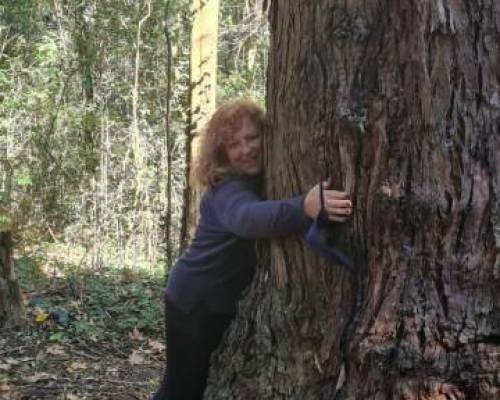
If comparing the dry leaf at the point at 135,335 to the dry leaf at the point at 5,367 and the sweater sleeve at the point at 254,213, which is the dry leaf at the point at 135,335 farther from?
the sweater sleeve at the point at 254,213

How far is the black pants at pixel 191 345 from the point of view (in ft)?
11.6

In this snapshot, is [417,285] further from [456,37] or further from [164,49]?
[164,49]

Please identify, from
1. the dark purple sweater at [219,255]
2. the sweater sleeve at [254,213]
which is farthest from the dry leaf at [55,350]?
the sweater sleeve at [254,213]

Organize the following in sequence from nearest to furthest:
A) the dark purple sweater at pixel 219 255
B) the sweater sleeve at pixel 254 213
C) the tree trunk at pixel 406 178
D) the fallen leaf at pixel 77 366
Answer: the tree trunk at pixel 406 178 < the sweater sleeve at pixel 254 213 < the dark purple sweater at pixel 219 255 < the fallen leaf at pixel 77 366

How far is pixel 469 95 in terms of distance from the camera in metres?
2.53

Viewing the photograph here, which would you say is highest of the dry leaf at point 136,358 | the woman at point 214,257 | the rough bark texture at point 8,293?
the woman at point 214,257

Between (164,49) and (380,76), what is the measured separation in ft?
33.6

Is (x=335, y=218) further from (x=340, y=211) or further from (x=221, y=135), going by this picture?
(x=221, y=135)

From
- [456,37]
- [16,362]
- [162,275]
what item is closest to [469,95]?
[456,37]

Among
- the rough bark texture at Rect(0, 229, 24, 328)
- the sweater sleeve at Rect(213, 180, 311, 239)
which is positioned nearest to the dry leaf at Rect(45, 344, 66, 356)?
the rough bark texture at Rect(0, 229, 24, 328)

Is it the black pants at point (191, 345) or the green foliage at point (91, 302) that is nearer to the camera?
the black pants at point (191, 345)

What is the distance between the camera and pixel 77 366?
563 centimetres

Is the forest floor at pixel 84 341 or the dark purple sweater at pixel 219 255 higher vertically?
the dark purple sweater at pixel 219 255

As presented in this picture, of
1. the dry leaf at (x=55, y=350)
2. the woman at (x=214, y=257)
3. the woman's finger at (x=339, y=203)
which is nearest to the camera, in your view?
the woman's finger at (x=339, y=203)
